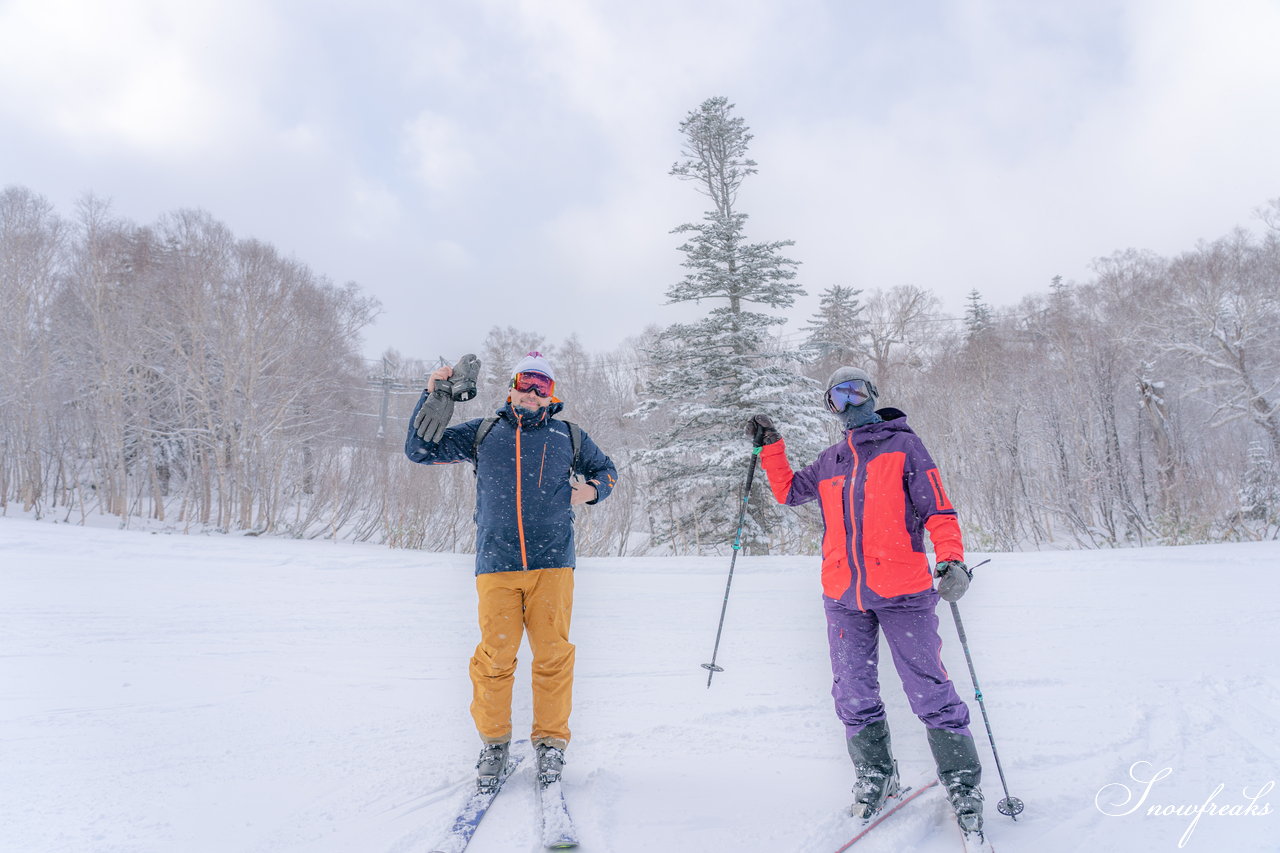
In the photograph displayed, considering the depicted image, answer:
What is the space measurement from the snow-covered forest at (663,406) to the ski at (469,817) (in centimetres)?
1034

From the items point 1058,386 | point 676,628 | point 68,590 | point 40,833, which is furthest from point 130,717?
point 1058,386

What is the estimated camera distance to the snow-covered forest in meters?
13.8

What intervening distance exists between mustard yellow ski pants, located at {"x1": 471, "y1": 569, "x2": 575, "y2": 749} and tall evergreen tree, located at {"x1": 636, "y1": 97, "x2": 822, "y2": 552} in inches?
449

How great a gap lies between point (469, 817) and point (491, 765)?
0.90 feet

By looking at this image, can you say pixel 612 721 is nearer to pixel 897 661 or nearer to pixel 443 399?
pixel 897 661

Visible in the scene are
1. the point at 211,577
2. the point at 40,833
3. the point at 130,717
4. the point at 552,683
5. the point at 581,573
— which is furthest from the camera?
the point at 581,573

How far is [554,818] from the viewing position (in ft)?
7.50

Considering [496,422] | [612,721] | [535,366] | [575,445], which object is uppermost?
[535,366]

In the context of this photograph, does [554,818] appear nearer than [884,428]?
Yes

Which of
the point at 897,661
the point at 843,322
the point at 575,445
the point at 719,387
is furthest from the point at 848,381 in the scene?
the point at 843,322

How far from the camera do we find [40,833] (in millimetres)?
2162

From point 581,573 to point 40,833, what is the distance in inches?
271

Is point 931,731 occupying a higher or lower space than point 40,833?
higher

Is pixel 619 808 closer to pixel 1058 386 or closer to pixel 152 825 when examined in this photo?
pixel 152 825
